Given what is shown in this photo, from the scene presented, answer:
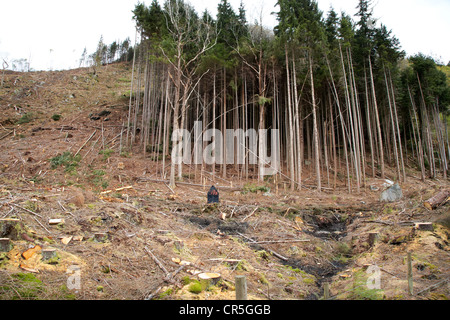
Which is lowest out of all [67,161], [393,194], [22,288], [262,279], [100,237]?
[262,279]

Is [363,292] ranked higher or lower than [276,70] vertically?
lower

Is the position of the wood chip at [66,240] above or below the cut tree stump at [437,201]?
below

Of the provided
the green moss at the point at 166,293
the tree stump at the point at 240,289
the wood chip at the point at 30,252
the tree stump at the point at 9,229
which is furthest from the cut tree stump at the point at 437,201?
the tree stump at the point at 9,229

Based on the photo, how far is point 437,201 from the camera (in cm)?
641

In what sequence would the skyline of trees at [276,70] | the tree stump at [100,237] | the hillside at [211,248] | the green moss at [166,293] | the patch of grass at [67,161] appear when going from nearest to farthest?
1. the green moss at [166,293]
2. the hillside at [211,248]
3. the tree stump at [100,237]
4. the patch of grass at [67,161]
5. the skyline of trees at [276,70]

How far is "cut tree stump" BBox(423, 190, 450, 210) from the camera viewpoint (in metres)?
6.35

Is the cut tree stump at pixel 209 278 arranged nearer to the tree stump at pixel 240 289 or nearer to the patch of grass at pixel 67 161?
the tree stump at pixel 240 289

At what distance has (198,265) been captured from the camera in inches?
170

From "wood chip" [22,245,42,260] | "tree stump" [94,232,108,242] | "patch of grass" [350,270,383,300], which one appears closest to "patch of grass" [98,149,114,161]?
"tree stump" [94,232,108,242]

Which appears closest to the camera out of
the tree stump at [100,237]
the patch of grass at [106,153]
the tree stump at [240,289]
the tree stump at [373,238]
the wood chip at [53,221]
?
the tree stump at [240,289]

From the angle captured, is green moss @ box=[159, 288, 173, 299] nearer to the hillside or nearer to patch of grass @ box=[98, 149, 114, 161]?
the hillside

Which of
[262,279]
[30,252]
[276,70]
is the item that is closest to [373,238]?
[262,279]

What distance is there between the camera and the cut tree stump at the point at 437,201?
635 cm

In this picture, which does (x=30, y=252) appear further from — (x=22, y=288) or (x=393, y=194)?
(x=393, y=194)
